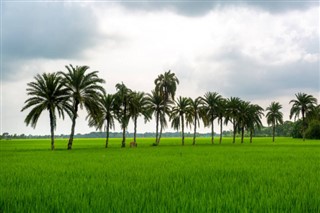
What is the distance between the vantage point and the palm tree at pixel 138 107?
184 ft

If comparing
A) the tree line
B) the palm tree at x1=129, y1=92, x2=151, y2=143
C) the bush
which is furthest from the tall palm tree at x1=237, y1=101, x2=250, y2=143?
the bush

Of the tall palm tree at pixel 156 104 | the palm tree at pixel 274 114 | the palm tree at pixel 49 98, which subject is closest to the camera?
the palm tree at pixel 49 98

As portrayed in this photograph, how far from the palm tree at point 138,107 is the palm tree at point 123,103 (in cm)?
83

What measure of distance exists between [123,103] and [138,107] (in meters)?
2.56

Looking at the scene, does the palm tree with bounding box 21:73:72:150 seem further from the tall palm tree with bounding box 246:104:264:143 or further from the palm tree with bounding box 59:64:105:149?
the tall palm tree with bounding box 246:104:264:143

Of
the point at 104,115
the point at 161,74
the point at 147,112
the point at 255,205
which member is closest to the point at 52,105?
the point at 104,115

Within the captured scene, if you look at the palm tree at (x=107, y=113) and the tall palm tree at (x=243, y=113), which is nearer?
the palm tree at (x=107, y=113)

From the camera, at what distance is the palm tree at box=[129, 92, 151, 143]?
5600 centimetres

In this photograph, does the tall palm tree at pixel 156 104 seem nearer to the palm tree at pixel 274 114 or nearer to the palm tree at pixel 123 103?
the palm tree at pixel 123 103

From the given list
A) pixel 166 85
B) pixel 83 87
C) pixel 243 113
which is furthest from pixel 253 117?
pixel 83 87

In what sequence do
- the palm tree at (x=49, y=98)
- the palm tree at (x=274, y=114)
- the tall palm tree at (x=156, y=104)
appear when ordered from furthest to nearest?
the palm tree at (x=274, y=114) < the tall palm tree at (x=156, y=104) < the palm tree at (x=49, y=98)

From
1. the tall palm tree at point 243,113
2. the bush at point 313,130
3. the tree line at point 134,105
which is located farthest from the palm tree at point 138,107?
the bush at point 313,130

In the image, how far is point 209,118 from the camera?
236 ft

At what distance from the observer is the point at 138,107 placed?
186 ft
